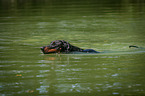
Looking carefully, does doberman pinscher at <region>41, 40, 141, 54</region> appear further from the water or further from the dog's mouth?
the water

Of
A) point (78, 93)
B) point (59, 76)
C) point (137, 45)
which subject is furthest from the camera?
point (137, 45)

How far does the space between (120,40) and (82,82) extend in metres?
6.68

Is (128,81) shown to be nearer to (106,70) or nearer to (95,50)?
(106,70)

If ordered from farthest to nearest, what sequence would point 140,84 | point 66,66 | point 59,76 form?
point 66,66, point 59,76, point 140,84

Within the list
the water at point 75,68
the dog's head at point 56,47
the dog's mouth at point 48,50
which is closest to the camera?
the water at point 75,68

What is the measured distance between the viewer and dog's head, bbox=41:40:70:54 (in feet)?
37.9

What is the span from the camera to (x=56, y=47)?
11.7 meters

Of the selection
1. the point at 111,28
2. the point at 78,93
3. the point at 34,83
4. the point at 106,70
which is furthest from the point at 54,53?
the point at 111,28

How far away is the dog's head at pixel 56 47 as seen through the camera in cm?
1156

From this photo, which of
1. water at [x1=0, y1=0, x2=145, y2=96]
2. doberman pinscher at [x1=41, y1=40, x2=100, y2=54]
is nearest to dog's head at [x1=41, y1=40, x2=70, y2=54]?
doberman pinscher at [x1=41, y1=40, x2=100, y2=54]

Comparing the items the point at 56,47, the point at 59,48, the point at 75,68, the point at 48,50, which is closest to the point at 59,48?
the point at 59,48

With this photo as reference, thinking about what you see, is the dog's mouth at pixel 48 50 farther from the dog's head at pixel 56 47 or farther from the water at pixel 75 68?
the water at pixel 75 68

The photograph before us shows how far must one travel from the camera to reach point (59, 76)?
896 centimetres

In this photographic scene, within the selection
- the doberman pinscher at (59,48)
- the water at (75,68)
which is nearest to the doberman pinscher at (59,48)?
the doberman pinscher at (59,48)
